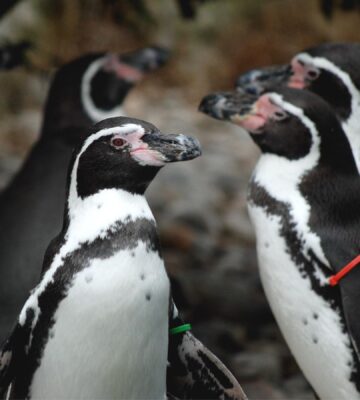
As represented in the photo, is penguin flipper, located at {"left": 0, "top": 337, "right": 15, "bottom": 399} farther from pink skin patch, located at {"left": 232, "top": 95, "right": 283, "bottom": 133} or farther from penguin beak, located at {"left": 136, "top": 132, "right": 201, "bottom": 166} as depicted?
pink skin patch, located at {"left": 232, "top": 95, "right": 283, "bottom": 133}

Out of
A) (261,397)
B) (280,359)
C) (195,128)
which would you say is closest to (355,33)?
(195,128)

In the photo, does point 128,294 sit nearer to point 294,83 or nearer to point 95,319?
point 95,319

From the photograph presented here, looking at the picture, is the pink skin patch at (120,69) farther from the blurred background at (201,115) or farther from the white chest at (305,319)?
the white chest at (305,319)

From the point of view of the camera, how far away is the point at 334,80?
3479 millimetres

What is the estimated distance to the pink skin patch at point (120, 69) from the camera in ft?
14.7

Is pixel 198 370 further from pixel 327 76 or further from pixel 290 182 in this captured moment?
pixel 327 76

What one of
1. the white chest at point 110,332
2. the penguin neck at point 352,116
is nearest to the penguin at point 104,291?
the white chest at point 110,332

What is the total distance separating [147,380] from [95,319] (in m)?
0.22

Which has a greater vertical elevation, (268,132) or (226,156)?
(268,132)

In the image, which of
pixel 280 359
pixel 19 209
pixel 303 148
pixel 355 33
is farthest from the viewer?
pixel 355 33

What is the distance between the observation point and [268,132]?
319cm

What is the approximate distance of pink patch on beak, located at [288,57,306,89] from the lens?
3.62 m

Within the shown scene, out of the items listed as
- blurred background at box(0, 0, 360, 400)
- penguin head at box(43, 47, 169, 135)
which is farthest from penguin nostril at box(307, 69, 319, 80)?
penguin head at box(43, 47, 169, 135)

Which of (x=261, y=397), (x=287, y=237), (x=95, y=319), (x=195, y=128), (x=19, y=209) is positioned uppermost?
(x=95, y=319)
